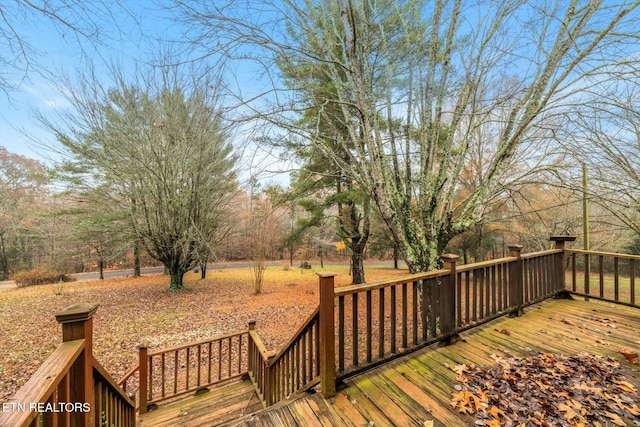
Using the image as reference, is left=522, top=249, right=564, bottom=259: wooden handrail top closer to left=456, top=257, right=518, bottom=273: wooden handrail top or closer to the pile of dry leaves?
left=456, top=257, right=518, bottom=273: wooden handrail top

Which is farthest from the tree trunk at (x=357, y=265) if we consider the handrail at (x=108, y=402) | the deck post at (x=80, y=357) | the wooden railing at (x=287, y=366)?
the deck post at (x=80, y=357)

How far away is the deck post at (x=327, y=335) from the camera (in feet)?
6.64

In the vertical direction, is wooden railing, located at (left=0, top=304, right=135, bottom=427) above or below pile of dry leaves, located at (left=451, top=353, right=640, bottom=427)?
above

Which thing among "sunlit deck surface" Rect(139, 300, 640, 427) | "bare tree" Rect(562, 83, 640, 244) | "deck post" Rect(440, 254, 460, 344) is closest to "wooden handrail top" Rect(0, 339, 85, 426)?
"sunlit deck surface" Rect(139, 300, 640, 427)

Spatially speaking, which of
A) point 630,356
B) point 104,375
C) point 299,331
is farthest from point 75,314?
point 630,356

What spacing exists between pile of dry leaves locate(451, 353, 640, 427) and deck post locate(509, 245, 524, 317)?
3.44 feet

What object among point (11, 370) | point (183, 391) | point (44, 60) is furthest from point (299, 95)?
point (11, 370)

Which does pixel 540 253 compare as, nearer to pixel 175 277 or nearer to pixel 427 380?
pixel 427 380

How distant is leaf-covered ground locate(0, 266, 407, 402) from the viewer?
15.4ft

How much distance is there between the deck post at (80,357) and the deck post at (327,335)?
1513 mm

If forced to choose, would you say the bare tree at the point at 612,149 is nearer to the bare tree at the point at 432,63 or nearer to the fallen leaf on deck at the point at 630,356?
the bare tree at the point at 432,63

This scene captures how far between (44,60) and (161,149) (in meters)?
6.30

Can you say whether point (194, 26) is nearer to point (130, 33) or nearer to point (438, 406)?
point (130, 33)

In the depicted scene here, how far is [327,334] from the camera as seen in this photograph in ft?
6.70
